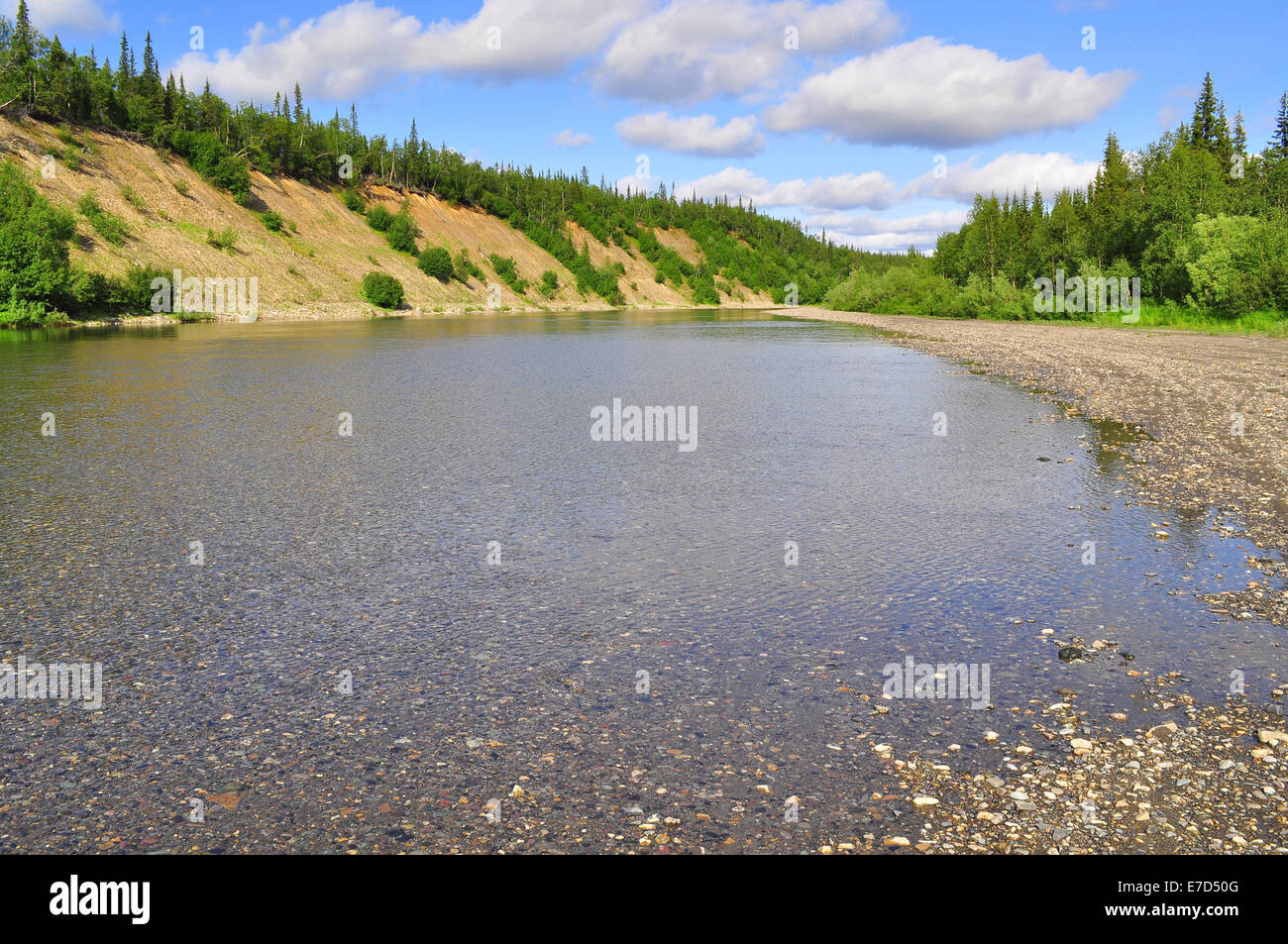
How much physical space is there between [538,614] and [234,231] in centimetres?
9380

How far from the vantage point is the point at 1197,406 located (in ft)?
65.6

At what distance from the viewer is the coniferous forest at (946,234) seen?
5334 centimetres

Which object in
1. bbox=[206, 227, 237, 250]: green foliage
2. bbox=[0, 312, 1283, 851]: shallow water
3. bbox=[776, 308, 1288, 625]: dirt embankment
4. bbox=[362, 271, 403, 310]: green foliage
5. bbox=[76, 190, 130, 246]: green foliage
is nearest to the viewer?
bbox=[0, 312, 1283, 851]: shallow water

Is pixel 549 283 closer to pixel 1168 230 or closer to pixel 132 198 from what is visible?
pixel 132 198

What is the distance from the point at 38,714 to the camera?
215 inches

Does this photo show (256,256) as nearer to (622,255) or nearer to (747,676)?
(747,676)

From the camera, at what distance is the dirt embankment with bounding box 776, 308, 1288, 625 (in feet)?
34.9

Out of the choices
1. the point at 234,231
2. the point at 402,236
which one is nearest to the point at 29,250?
the point at 234,231

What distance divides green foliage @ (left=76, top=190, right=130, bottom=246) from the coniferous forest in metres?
3.63

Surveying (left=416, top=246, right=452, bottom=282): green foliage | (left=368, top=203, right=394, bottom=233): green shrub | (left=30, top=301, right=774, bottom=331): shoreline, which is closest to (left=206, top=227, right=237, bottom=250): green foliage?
(left=30, top=301, right=774, bottom=331): shoreline

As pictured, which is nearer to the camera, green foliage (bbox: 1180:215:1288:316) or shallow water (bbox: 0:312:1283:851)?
shallow water (bbox: 0:312:1283:851)

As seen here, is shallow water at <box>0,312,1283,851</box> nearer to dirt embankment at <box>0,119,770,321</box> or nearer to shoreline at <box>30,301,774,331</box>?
shoreline at <box>30,301,774,331</box>
